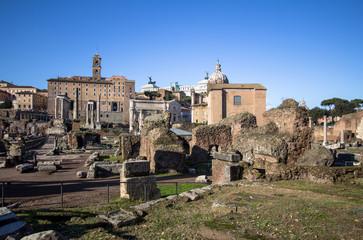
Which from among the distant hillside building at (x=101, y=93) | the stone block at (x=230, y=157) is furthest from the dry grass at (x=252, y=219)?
the distant hillside building at (x=101, y=93)

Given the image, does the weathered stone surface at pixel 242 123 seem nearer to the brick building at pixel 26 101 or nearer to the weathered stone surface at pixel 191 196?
the weathered stone surface at pixel 191 196

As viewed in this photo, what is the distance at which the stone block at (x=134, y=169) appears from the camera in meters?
7.40

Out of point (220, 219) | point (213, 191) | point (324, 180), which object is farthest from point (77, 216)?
point (324, 180)

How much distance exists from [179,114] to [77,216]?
285ft

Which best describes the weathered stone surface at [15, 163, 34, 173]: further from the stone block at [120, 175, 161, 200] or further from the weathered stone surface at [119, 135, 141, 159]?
the stone block at [120, 175, 161, 200]

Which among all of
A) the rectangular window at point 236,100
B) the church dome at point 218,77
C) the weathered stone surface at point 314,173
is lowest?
the weathered stone surface at point 314,173

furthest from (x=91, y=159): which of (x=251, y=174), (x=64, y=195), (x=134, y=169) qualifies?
(x=251, y=174)

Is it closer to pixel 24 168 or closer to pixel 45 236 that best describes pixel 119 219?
pixel 45 236

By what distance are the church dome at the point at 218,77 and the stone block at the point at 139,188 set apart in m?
59.4

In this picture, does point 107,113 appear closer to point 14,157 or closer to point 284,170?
point 14,157

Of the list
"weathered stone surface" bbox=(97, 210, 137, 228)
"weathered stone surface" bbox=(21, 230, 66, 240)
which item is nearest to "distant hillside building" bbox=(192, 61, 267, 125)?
"weathered stone surface" bbox=(97, 210, 137, 228)

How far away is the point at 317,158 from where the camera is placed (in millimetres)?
10391

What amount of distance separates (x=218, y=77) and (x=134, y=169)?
199 ft

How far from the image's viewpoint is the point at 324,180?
25.3 ft
